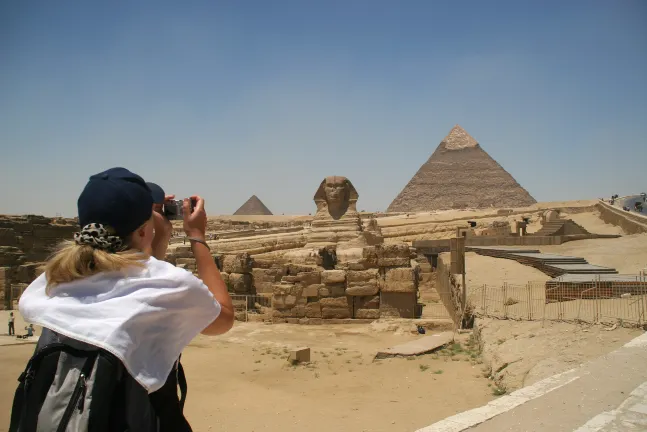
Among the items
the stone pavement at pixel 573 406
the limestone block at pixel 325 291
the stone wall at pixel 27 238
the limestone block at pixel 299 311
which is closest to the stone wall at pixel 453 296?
the limestone block at pixel 325 291

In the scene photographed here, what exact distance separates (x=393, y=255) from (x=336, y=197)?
872 cm

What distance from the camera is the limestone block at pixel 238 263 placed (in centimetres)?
1127

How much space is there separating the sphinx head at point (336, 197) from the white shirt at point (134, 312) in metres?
17.1

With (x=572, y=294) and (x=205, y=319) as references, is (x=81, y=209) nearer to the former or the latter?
(x=205, y=319)

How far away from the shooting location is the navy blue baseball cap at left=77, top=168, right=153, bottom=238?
1.51m

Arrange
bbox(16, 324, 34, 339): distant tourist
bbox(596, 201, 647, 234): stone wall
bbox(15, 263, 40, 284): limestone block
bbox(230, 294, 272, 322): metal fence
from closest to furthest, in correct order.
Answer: bbox(16, 324, 34, 339): distant tourist, bbox(230, 294, 272, 322): metal fence, bbox(15, 263, 40, 284): limestone block, bbox(596, 201, 647, 234): stone wall

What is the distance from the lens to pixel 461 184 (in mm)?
118500

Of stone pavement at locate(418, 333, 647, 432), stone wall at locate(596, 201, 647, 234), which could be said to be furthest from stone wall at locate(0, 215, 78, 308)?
stone wall at locate(596, 201, 647, 234)

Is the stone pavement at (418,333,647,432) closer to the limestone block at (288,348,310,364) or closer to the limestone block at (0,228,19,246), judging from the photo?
the limestone block at (288,348,310,364)

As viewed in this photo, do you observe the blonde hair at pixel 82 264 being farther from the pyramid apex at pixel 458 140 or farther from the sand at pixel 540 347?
the pyramid apex at pixel 458 140

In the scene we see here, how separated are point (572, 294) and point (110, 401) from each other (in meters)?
8.90

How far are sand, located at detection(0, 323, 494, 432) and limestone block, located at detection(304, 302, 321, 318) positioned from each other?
46.1 inches

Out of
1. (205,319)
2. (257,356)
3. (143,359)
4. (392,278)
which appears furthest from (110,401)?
(392,278)

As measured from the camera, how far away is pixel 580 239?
23484mm
